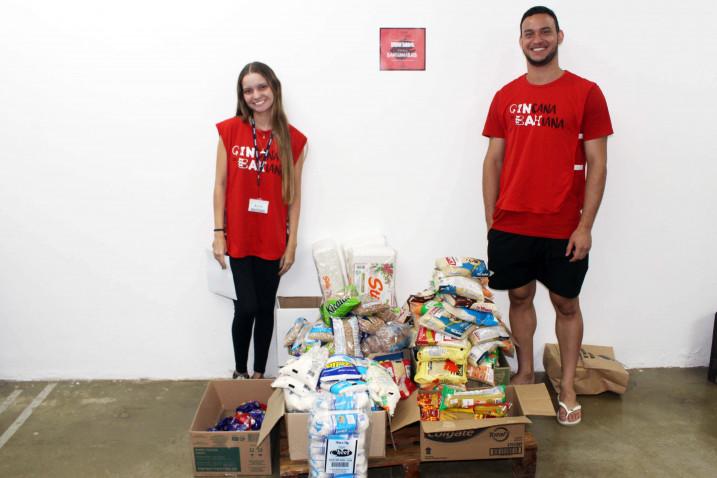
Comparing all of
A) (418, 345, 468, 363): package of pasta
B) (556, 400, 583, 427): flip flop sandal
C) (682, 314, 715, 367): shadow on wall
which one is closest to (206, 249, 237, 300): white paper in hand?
(418, 345, 468, 363): package of pasta

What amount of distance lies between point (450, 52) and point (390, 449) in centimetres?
191

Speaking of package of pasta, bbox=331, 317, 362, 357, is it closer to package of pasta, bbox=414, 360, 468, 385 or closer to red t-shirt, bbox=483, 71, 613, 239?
package of pasta, bbox=414, 360, 468, 385

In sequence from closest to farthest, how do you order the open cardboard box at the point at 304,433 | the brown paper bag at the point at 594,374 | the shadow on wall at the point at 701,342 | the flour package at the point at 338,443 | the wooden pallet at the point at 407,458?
the flour package at the point at 338,443 → the open cardboard box at the point at 304,433 → the wooden pallet at the point at 407,458 → the brown paper bag at the point at 594,374 → the shadow on wall at the point at 701,342

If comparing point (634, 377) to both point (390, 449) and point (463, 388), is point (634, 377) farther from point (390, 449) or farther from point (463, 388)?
point (390, 449)

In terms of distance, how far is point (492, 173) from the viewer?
280 centimetres

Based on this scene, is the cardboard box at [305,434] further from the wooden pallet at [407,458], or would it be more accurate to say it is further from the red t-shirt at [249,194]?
the red t-shirt at [249,194]

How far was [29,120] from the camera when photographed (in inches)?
115

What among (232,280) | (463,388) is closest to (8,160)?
(232,280)

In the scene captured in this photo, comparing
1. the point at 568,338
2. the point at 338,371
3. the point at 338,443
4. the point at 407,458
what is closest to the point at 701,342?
the point at 568,338

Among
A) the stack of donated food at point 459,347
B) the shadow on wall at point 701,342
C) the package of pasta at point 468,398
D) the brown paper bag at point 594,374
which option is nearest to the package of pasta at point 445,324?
the stack of donated food at point 459,347

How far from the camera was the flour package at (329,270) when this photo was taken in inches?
115

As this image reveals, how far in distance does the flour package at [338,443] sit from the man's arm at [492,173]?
1.22 metres

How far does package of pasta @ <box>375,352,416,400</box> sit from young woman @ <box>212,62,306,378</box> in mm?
681

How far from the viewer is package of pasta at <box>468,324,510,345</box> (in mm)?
2564
